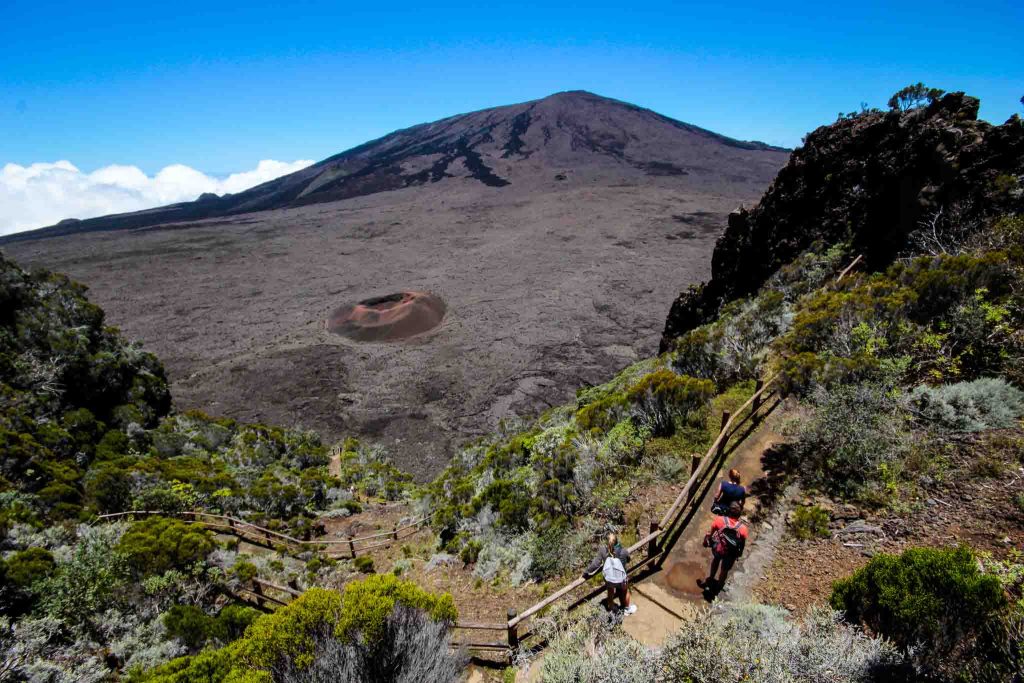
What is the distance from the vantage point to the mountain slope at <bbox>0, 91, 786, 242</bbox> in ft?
251

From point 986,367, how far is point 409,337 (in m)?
25.8

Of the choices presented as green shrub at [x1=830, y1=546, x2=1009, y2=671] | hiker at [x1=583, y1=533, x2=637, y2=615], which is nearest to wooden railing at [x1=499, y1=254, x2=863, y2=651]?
hiker at [x1=583, y1=533, x2=637, y2=615]

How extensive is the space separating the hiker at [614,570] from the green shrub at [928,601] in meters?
1.83

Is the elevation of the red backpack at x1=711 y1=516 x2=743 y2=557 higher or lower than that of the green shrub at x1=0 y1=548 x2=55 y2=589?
higher

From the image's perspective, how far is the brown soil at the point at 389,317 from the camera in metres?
29.3

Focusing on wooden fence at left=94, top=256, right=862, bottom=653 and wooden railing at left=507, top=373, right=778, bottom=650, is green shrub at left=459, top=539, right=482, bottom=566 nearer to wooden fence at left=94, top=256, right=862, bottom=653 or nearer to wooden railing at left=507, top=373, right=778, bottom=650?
wooden fence at left=94, top=256, right=862, bottom=653

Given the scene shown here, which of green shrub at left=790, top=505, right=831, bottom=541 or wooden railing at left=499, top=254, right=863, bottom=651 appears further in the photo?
green shrub at left=790, top=505, right=831, bottom=541

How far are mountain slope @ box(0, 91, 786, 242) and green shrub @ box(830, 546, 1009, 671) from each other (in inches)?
2831

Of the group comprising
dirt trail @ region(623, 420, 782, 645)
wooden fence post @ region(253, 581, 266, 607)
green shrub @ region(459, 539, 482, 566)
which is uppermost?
dirt trail @ region(623, 420, 782, 645)

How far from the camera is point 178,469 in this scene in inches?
482

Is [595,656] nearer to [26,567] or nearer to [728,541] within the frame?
[728,541]

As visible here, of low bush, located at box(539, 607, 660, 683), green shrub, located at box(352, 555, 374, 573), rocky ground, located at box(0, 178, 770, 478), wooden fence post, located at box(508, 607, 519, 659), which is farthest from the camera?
rocky ground, located at box(0, 178, 770, 478)

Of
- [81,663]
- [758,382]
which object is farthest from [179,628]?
[758,382]

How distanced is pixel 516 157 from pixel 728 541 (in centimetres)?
8489
